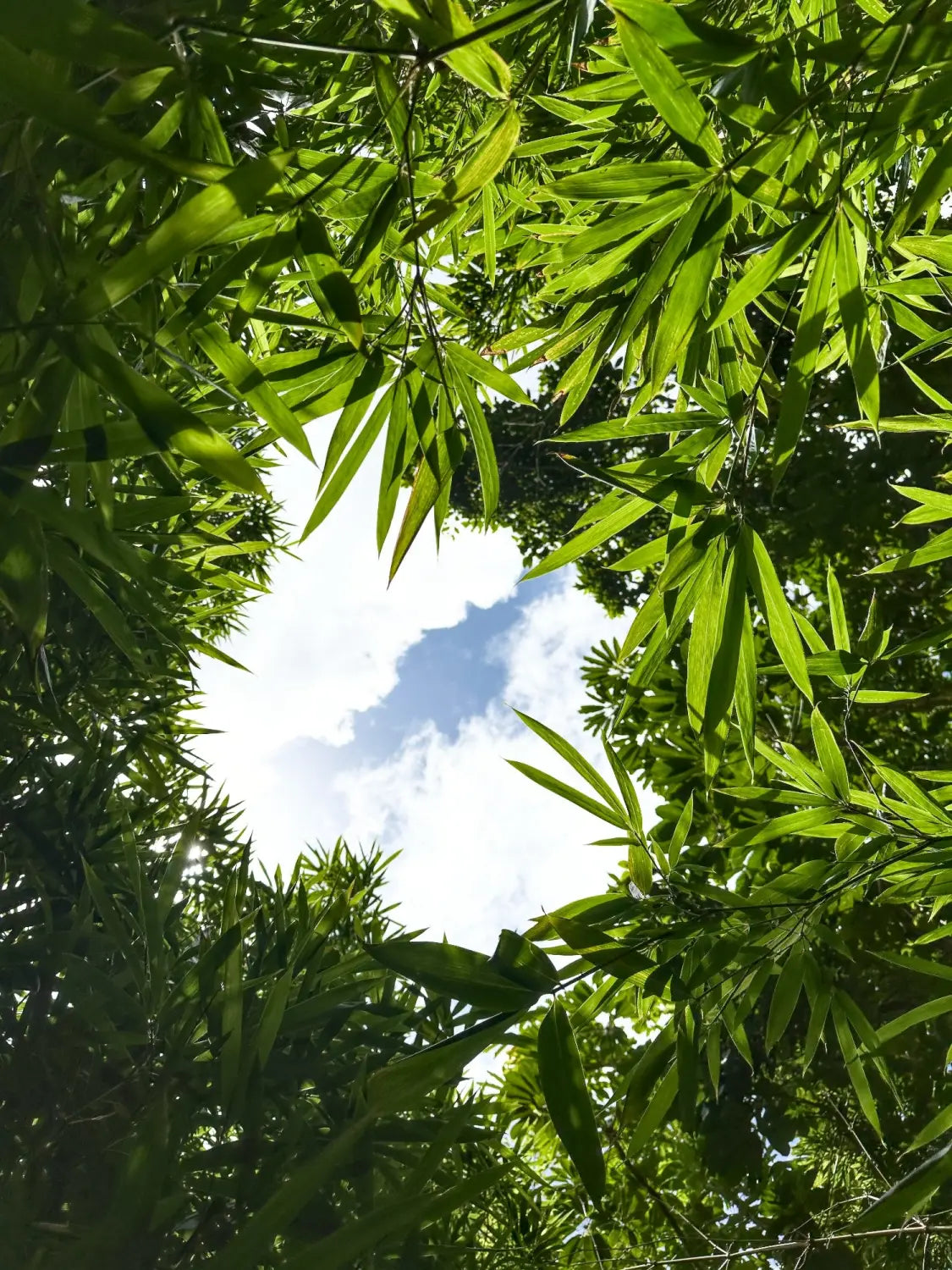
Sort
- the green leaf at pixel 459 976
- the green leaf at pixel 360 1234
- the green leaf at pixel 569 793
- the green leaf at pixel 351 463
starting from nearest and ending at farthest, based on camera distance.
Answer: the green leaf at pixel 360 1234, the green leaf at pixel 459 976, the green leaf at pixel 351 463, the green leaf at pixel 569 793

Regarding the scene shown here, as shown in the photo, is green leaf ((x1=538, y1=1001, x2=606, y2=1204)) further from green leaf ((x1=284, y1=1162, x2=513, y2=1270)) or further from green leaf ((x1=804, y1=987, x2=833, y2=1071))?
green leaf ((x1=804, y1=987, x2=833, y2=1071))

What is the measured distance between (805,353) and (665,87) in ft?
0.73

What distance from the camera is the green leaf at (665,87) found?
50 centimetres

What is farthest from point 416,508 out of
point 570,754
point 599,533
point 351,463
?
point 570,754

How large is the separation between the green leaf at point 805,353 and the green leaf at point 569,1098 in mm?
471

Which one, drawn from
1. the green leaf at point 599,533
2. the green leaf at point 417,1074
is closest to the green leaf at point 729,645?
the green leaf at point 599,533

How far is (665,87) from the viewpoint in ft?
1.71

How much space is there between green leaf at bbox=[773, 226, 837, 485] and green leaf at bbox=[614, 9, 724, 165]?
0.15 metres

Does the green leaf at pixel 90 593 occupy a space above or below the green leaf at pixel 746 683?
above

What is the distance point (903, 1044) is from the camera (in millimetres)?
2043

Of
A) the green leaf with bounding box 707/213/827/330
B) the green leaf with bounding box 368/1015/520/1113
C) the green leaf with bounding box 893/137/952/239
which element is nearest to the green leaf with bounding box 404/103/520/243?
the green leaf with bounding box 707/213/827/330

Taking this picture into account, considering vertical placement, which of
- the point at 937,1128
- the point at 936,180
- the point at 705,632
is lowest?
the point at 937,1128

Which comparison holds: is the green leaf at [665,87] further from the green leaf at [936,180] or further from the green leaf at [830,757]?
the green leaf at [830,757]

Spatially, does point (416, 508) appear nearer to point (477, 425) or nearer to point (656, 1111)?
point (477, 425)
